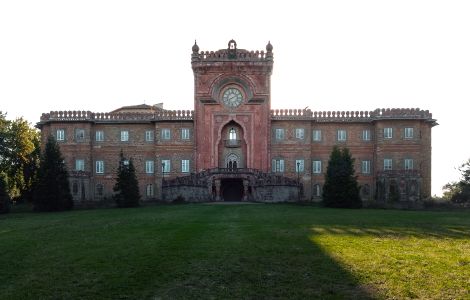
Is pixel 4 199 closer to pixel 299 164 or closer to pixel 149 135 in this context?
pixel 149 135

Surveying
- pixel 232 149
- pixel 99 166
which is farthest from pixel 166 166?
pixel 99 166

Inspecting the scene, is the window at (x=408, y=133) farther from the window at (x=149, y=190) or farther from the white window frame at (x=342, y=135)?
the window at (x=149, y=190)

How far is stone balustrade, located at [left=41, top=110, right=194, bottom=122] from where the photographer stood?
62562mm

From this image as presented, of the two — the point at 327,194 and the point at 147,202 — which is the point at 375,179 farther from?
the point at 147,202

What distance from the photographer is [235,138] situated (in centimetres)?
6234

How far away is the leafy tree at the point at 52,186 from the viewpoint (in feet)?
147

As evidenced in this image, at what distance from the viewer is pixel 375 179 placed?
6212 cm

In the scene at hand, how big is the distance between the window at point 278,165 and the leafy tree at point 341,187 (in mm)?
16557

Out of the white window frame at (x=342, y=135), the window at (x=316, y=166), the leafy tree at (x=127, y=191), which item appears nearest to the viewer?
the leafy tree at (x=127, y=191)

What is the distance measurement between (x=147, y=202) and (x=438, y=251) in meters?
37.7

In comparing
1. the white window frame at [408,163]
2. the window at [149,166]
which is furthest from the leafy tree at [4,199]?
the white window frame at [408,163]

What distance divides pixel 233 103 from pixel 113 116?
1288cm

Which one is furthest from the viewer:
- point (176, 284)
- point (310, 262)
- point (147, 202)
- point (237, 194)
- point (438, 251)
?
point (237, 194)

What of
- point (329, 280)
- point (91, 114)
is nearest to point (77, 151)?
point (91, 114)
